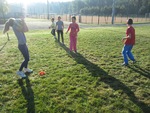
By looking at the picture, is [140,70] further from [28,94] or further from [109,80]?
[28,94]

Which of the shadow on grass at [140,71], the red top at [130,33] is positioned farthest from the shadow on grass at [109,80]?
the red top at [130,33]

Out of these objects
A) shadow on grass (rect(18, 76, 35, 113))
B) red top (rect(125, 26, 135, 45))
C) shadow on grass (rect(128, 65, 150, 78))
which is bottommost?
shadow on grass (rect(18, 76, 35, 113))

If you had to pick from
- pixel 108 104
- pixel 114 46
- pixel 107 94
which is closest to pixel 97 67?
pixel 107 94

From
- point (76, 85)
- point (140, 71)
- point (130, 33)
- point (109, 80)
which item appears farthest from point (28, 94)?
point (130, 33)

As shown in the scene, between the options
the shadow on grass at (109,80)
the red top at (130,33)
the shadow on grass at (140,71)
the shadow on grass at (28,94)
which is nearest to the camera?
the shadow on grass at (28,94)

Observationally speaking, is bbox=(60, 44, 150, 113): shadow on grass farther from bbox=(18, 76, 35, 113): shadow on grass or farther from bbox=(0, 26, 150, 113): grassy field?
bbox=(18, 76, 35, 113): shadow on grass

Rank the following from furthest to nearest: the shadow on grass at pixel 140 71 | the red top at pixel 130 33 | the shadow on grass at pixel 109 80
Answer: the red top at pixel 130 33, the shadow on grass at pixel 140 71, the shadow on grass at pixel 109 80

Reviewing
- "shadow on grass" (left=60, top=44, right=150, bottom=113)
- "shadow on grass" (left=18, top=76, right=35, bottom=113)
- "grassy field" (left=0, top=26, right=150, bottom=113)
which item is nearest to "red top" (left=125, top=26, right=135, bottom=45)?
"grassy field" (left=0, top=26, right=150, bottom=113)

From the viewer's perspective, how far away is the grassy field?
187 inches

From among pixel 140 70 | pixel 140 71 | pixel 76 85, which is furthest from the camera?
pixel 140 70

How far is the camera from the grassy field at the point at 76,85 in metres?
4.74

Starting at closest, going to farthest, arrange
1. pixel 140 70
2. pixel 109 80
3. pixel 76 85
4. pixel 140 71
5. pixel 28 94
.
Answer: pixel 28 94
pixel 76 85
pixel 109 80
pixel 140 71
pixel 140 70

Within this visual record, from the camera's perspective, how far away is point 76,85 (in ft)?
19.5

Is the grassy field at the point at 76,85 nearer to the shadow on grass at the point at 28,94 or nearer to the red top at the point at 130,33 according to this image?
the shadow on grass at the point at 28,94
